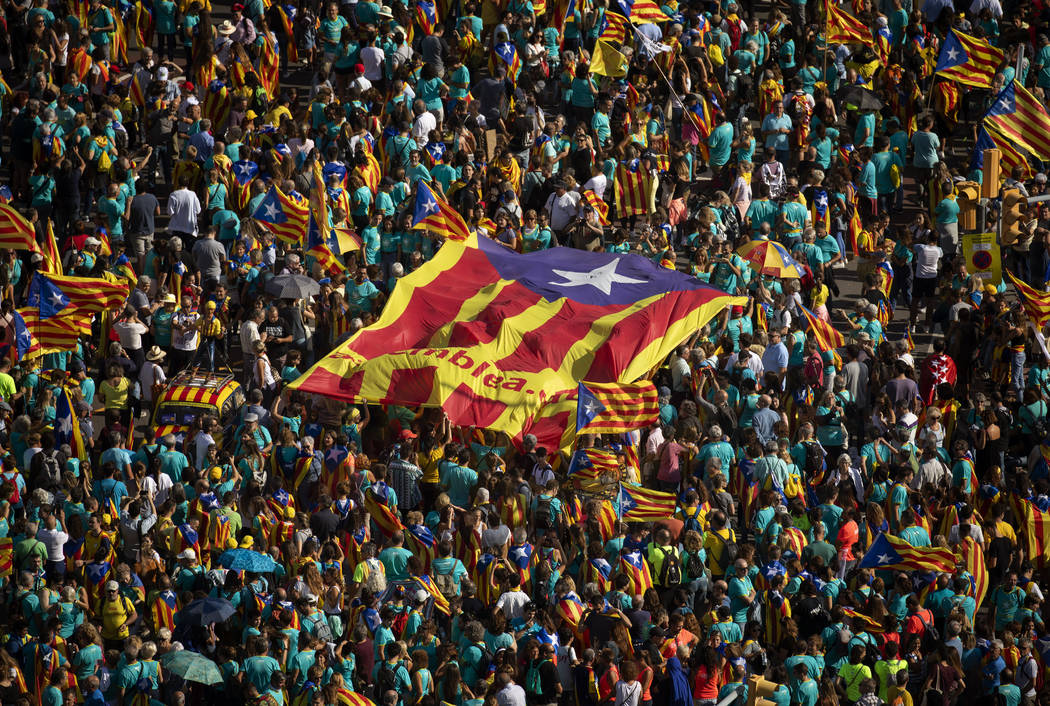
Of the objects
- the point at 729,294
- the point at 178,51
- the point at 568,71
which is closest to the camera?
the point at 729,294

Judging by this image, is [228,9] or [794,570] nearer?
[794,570]

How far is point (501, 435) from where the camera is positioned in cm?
2808

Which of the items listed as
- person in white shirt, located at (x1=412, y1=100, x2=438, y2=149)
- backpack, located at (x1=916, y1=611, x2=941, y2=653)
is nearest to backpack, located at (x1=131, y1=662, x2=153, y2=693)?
backpack, located at (x1=916, y1=611, x2=941, y2=653)

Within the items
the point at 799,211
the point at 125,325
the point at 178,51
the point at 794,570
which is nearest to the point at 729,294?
the point at 799,211

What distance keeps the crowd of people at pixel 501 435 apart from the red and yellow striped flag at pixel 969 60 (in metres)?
0.63

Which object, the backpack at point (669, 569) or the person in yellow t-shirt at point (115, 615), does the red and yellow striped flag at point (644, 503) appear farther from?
the person in yellow t-shirt at point (115, 615)

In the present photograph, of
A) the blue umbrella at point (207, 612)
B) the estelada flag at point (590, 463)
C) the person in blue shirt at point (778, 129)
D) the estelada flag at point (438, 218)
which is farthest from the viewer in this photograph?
the person in blue shirt at point (778, 129)

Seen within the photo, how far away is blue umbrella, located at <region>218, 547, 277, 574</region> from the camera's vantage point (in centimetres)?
2473

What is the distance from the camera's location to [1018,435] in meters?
28.8

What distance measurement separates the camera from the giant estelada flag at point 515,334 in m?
27.9

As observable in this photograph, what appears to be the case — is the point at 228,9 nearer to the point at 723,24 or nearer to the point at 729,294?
the point at 723,24

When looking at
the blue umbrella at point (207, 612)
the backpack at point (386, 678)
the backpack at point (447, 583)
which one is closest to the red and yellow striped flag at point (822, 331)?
the backpack at point (447, 583)

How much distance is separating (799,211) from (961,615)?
8185mm

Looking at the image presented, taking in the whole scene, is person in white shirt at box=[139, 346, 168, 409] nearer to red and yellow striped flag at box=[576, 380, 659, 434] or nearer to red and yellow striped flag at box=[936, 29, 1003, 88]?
red and yellow striped flag at box=[576, 380, 659, 434]
